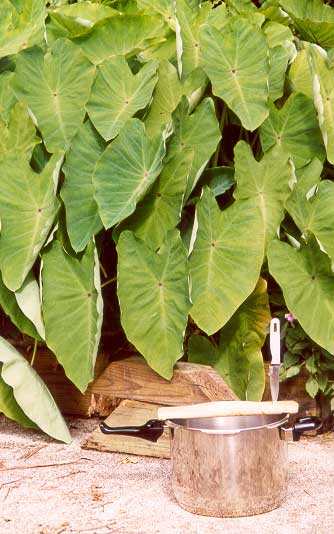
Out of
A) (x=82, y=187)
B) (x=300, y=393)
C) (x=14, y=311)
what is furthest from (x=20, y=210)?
(x=300, y=393)

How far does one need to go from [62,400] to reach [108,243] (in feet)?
1.47

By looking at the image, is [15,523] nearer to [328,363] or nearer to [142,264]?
[142,264]

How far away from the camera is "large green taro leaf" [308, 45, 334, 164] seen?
98.8 inches

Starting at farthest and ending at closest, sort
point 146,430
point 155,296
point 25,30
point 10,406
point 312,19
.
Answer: point 312,19 < point 25,30 < point 10,406 < point 155,296 < point 146,430

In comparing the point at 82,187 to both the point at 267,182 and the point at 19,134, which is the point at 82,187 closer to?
the point at 19,134

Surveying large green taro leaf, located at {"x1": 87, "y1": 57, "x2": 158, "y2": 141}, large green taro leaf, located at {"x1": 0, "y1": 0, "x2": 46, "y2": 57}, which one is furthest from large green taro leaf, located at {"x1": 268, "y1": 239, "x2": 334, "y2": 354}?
large green taro leaf, located at {"x1": 0, "y1": 0, "x2": 46, "y2": 57}

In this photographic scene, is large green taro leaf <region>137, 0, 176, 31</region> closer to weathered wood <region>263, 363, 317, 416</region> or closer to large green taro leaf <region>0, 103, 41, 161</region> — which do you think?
large green taro leaf <region>0, 103, 41, 161</region>

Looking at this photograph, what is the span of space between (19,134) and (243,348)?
80 centimetres

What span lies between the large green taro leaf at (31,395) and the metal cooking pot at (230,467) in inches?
22.5

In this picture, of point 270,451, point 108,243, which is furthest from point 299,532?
point 108,243

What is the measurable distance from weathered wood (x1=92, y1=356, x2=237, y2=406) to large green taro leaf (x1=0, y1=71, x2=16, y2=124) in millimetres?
729

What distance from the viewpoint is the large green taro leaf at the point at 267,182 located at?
2.51 m

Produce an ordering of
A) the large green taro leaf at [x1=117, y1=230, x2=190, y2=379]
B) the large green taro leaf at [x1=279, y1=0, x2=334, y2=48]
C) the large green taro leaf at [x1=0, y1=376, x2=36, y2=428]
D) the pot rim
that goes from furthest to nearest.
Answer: the large green taro leaf at [x1=279, y1=0, x2=334, y2=48]
the large green taro leaf at [x1=0, y1=376, x2=36, y2=428]
the large green taro leaf at [x1=117, y1=230, x2=190, y2=379]
the pot rim

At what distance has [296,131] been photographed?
2.63 metres
